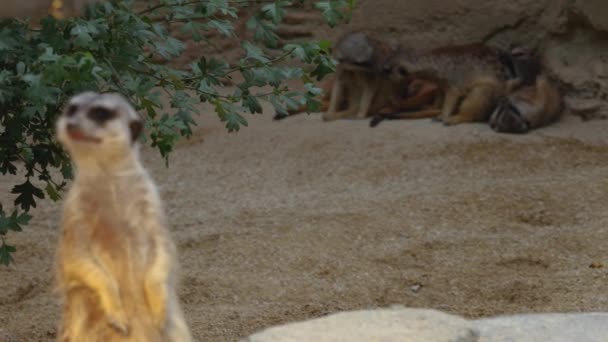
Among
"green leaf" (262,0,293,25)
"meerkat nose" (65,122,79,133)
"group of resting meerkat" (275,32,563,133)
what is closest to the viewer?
"meerkat nose" (65,122,79,133)

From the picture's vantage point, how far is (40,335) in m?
3.84

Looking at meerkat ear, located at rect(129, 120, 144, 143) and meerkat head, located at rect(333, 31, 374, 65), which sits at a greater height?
meerkat ear, located at rect(129, 120, 144, 143)

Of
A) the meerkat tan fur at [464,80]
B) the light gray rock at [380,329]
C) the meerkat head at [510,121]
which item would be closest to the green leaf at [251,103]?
the light gray rock at [380,329]

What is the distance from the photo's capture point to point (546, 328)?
2.93 meters

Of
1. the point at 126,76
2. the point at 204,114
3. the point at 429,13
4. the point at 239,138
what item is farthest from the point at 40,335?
the point at 429,13

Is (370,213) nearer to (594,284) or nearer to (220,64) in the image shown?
(594,284)

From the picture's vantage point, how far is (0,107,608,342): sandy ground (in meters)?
4.07

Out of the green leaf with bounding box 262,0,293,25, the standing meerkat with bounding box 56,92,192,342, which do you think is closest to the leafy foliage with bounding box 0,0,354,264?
the green leaf with bounding box 262,0,293,25

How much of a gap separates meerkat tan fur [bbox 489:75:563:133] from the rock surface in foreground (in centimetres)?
355

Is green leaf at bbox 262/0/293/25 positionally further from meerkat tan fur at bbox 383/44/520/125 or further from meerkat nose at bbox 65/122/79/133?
meerkat tan fur at bbox 383/44/520/125

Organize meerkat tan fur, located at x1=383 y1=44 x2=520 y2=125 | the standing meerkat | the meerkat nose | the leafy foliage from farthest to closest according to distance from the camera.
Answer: meerkat tan fur, located at x1=383 y1=44 x2=520 y2=125, the leafy foliage, the standing meerkat, the meerkat nose

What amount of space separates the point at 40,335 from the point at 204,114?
12.5ft

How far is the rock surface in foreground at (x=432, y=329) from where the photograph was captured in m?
2.78

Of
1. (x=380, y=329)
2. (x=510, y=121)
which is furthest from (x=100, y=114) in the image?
(x=510, y=121)
